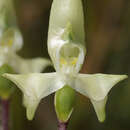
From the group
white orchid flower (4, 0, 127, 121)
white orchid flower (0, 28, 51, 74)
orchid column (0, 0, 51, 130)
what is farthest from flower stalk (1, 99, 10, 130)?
white orchid flower (4, 0, 127, 121)

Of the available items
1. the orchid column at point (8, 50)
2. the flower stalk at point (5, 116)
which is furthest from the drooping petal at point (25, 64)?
the flower stalk at point (5, 116)

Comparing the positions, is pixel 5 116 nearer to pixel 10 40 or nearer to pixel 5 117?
pixel 5 117

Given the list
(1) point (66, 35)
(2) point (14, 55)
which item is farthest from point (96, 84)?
(2) point (14, 55)

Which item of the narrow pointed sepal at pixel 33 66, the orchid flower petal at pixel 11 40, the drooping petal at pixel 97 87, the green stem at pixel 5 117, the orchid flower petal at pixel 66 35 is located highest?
the orchid flower petal at pixel 66 35

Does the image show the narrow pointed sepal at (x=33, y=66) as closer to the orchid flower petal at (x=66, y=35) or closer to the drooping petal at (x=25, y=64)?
the drooping petal at (x=25, y=64)

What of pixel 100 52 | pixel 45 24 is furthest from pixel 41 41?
pixel 100 52

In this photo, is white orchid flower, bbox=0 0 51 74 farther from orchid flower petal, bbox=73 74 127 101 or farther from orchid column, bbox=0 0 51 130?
orchid flower petal, bbox=73 74 127 101
